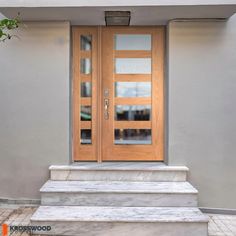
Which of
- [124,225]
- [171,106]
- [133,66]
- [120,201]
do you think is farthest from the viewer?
[133,66]

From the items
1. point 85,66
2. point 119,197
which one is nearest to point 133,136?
point 119,197

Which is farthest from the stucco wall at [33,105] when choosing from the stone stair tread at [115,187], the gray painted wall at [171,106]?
the stone stair tread at [115,187]

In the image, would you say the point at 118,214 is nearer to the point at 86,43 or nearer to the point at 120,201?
the point at 120,201

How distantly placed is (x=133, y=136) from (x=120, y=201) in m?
1.01

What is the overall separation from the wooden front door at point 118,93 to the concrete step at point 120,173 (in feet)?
1.25

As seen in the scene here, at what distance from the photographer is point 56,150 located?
363cm

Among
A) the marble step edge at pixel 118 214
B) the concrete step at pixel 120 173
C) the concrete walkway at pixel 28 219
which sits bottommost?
the concrete walkway at pixel 28 219

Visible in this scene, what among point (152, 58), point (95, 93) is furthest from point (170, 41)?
point (95, 93)

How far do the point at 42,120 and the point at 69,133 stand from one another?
0.38 m

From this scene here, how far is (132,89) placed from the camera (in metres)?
3.88

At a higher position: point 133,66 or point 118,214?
point 133,66

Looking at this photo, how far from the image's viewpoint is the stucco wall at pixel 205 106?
11.7 feet

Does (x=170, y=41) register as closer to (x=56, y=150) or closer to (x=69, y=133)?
(x=69, y=133)

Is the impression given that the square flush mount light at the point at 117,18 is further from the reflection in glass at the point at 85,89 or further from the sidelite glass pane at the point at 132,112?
the sidelite glass pane at the point at 132,112
